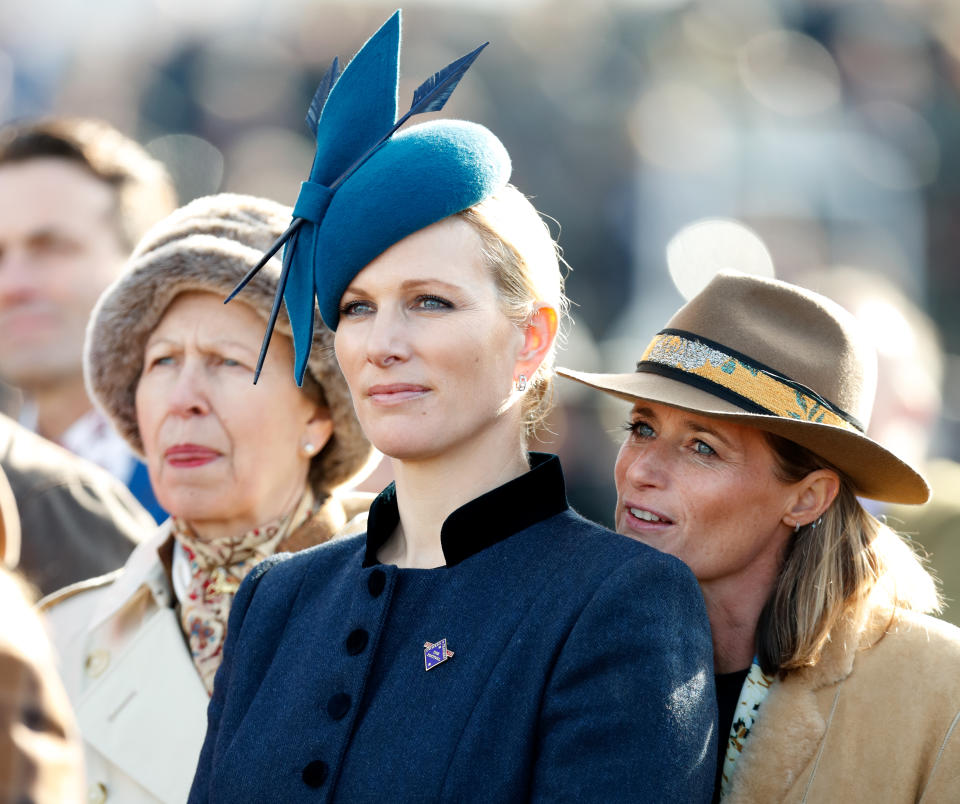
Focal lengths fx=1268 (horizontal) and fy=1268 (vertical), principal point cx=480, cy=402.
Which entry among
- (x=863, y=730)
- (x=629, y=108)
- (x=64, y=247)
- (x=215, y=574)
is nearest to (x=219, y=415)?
(x=215, y=574)

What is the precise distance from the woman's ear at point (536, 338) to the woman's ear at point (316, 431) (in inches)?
43.5

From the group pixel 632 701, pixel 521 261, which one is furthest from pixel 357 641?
pixel 521 261

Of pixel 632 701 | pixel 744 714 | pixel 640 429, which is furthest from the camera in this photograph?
pixel 640 429

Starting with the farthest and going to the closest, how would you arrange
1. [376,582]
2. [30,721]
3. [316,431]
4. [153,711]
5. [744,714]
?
[316,431] → [153,711] → [744,714] → [376,582] → [30,721]

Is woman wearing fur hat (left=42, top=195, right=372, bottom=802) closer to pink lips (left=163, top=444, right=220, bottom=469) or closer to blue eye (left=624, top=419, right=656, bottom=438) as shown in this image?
pink lips (left=163, top=444, right=220, bottom=469)

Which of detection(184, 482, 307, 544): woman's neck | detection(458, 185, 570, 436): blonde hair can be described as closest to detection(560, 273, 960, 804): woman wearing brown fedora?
detection(458, 185, 570, 436): blonde hair

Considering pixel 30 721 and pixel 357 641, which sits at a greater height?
pixel 30 721

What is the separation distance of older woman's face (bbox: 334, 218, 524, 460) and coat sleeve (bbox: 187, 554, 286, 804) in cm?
51

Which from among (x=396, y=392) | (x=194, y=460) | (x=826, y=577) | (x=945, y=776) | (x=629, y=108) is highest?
(x=396, y=392)

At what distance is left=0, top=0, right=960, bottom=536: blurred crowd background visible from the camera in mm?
9508

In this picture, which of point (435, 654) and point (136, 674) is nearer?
point (435, 654)

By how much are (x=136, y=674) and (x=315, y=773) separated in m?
1.18

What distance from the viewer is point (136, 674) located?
3.15m

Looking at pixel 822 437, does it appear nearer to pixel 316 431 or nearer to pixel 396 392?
pixel 396 392
